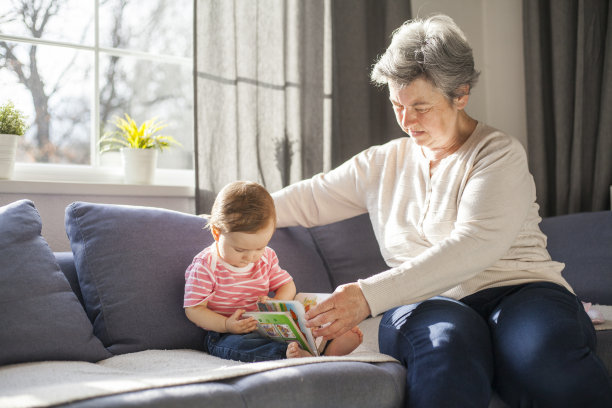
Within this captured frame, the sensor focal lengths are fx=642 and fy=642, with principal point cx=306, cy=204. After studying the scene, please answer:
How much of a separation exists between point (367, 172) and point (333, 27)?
101 centimetres

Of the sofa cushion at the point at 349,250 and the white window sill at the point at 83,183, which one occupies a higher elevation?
the white window sill at the point at 83,183

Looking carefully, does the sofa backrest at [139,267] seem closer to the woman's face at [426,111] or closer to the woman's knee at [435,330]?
the woman's knee at [435,330]

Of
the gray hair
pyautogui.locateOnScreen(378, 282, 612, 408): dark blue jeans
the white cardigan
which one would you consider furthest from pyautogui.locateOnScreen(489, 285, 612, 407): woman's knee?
the gray hair

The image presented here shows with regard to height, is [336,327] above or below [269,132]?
below

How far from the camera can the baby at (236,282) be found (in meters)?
1.65

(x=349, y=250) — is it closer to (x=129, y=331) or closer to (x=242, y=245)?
(x=242, y=245)

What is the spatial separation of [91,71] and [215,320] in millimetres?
1345

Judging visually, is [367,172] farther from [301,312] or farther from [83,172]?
[83,172]

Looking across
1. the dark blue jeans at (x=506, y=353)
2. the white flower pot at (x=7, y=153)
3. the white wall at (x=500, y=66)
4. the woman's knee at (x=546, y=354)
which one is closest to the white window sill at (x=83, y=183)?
the white flower pot at (x=7, y=153)

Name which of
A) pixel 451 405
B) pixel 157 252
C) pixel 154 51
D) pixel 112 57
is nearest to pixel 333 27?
pixel 154 51

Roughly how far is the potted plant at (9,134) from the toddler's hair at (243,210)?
92cm

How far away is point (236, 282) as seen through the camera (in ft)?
5.83

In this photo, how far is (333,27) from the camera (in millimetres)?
2799

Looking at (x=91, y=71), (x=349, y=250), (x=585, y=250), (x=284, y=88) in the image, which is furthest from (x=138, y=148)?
(x=585, y=250)
